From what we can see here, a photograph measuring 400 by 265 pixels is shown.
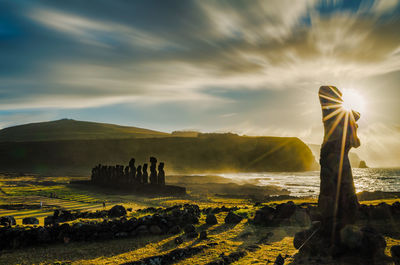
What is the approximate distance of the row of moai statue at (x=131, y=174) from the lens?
37875 millimetres

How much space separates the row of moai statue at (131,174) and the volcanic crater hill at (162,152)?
7512cm

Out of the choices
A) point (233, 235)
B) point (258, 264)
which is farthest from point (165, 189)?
point (258, 264)

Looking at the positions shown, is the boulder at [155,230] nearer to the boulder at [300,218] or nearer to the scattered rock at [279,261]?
the scattered rock at [279,261]

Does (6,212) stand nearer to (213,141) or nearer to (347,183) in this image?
(347,183)

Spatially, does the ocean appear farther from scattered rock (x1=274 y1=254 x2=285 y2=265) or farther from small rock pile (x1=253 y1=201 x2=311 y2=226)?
scattered rock (x1=274 y1=254 x2=285 y2=265)

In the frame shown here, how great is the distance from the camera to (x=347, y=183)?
9516 millimetres

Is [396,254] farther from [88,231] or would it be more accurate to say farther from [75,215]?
[75,215]

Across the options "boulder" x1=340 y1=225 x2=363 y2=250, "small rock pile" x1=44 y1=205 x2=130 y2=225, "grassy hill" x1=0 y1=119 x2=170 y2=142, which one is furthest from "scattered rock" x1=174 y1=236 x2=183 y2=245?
"grassy hill" x1=0 y1=119 x2=170 y2=142

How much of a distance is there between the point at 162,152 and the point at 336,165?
14166 cm

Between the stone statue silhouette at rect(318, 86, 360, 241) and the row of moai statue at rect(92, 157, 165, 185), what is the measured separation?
28793 mm

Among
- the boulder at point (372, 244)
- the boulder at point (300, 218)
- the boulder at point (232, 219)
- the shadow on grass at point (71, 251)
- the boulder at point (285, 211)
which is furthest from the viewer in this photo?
the boulder at point (232, 219)

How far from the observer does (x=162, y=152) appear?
149000mm

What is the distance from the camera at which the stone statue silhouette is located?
941 centimetres

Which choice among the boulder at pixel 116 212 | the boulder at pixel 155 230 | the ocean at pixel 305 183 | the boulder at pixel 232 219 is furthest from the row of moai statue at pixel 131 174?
the boulder at pixel 155 230
